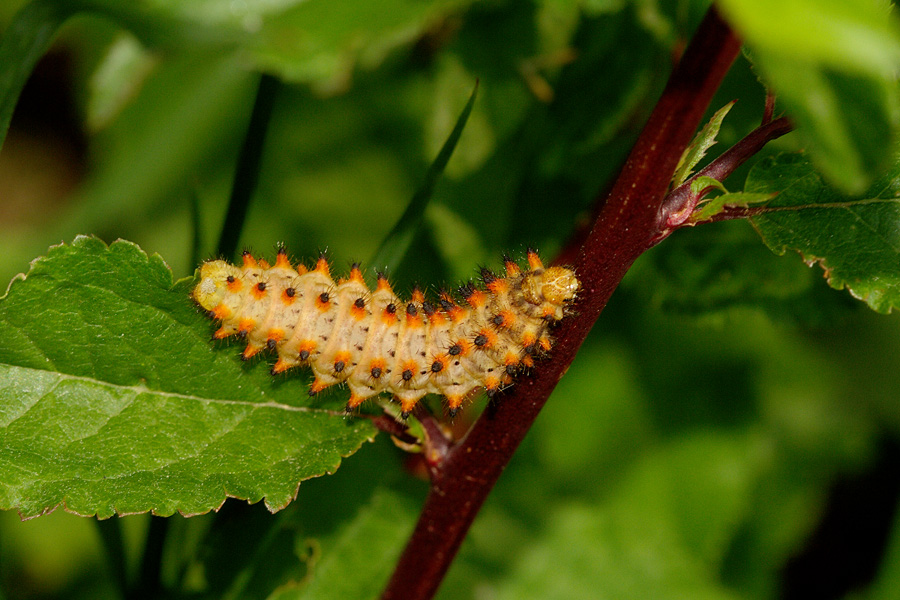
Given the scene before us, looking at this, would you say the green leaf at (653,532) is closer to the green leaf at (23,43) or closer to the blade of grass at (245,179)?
the blade of grass at (245,179)

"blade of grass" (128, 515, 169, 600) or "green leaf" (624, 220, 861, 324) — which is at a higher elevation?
"blade of grass" (128, 515, 169, 600)

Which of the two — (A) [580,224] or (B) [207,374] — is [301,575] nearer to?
(B) [207,374]

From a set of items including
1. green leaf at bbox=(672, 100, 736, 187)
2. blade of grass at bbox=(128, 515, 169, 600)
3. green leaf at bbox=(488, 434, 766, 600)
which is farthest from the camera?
green leaf at bbox=(488, 434, 766, 600)

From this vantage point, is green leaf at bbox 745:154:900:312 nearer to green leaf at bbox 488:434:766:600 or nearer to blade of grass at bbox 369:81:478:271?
blade of grass at bbox 369:81:478:271

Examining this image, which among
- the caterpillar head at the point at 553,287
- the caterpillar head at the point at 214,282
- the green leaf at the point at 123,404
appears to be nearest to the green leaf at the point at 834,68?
the caterpillar head at the point at 553,287

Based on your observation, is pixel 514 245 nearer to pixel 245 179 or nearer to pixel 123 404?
pixel 245 179

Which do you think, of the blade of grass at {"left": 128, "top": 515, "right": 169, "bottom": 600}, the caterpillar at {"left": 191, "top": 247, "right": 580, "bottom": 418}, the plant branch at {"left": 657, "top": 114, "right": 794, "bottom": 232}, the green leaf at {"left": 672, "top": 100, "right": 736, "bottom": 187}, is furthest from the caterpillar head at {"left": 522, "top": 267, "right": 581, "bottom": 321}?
the blade of grass at {"left": 128, "top": 515, "right": 169, "bottom": 600}

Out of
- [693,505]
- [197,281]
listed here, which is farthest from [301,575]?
A: [693,505]
